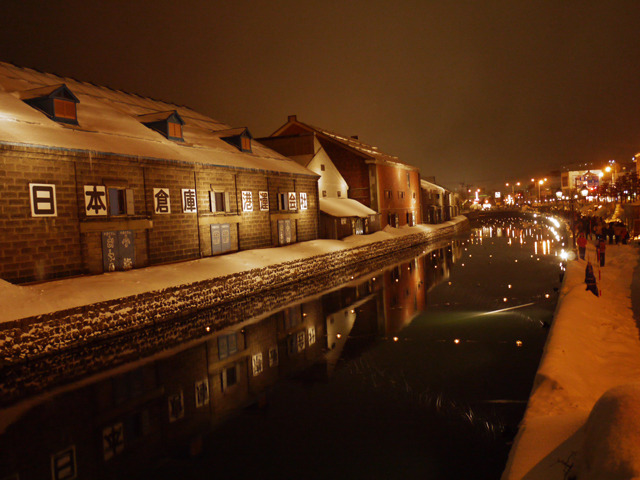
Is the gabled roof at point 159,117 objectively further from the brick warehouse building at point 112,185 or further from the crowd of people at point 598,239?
the crowd of people at point 598,239

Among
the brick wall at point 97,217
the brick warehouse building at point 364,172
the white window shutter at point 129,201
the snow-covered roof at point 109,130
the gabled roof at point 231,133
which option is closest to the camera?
the brick wall at point 97,217

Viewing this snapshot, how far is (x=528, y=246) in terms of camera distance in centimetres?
3838

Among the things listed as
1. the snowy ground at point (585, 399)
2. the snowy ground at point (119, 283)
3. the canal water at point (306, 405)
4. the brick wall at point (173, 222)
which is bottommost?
the canal water at point (306, 405)

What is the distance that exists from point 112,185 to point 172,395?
11.3 metres

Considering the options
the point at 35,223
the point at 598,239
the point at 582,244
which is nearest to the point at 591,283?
the point at 582,244

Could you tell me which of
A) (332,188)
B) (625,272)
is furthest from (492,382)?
(332,188)

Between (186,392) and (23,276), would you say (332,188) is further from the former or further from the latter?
(186,392)

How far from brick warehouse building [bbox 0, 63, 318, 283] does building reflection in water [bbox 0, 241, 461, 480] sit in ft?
21.6

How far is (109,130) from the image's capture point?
20781 mm

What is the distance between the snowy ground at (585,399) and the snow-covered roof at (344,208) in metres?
21.8

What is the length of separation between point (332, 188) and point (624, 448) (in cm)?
4132

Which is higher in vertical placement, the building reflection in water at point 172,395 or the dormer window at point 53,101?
the dormer window at point 53,101

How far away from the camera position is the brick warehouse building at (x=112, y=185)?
52.0ft

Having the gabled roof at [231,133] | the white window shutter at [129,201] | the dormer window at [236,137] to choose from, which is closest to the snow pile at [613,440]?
the white window shutter at [129,201]
